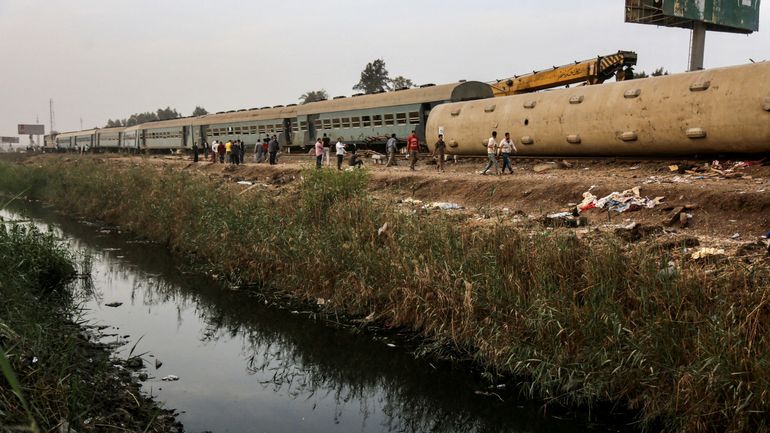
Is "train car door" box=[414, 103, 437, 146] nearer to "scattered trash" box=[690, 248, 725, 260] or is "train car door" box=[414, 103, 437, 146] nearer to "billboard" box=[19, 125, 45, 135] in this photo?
"scattered trash" box=[690, 248, 725, 260]

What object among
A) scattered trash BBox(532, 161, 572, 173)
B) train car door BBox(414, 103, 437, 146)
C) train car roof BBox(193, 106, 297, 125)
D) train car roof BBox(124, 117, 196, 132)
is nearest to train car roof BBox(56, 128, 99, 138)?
train car roof BBox(124, 117, 196, 132)

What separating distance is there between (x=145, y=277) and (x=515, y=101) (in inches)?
422

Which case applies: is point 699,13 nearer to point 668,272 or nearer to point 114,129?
point 668,272

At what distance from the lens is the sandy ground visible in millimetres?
8930

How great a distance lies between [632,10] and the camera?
26625 mm

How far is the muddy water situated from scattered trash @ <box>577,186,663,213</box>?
4.89 metres

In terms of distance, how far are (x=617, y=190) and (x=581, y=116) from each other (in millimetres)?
4187

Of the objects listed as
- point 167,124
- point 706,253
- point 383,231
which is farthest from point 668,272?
point 167,124

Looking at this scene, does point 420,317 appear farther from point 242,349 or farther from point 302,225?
point 302,225

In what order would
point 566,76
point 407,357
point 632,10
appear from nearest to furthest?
point 407,357 → point 566,76 → point 632,10

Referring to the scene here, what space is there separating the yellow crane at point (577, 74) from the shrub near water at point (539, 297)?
33.5ft

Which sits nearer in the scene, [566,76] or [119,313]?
[119,313]

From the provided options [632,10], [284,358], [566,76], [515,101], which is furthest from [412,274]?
[632,10]

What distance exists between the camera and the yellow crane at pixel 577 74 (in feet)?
61.1
